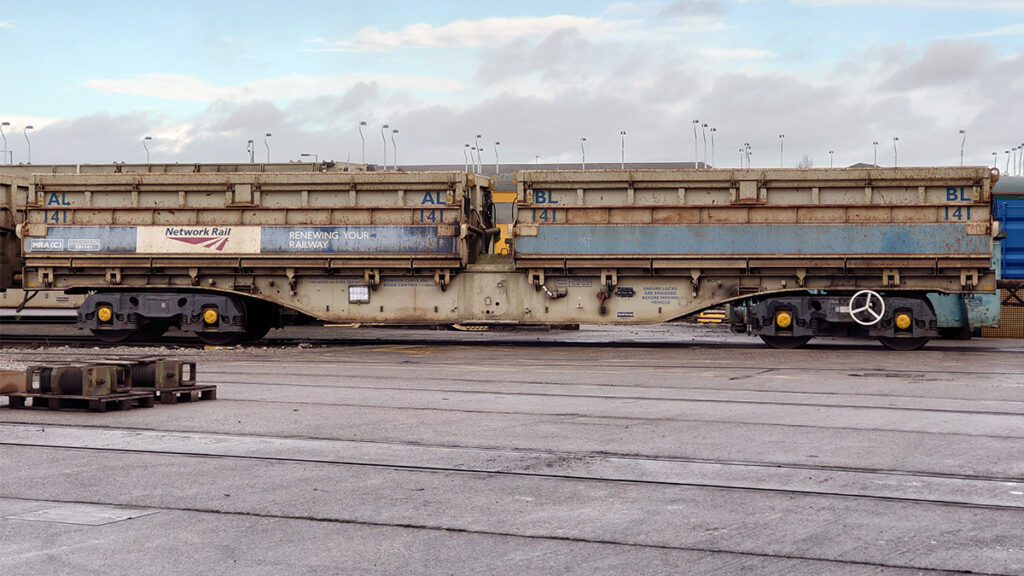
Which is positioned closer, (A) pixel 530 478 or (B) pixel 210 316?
(A) pixel 530 478

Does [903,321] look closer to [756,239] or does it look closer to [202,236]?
[756,239]

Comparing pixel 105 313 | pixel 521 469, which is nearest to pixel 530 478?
pixel 521 469

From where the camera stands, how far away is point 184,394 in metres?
12.0

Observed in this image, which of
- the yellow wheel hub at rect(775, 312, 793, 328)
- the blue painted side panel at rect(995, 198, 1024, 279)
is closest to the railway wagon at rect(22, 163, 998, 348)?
the yellow wheel hub at rect(775, 312, 793, 328)

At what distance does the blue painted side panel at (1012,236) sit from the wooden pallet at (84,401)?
1795cm

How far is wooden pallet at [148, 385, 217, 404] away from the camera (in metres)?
11.9

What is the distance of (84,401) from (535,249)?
1061 centimetres

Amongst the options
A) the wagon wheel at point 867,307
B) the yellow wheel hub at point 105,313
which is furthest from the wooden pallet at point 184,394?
the wagon wheel at point 867,307

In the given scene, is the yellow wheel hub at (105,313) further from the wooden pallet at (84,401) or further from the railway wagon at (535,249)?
the wooden pallet at (84,401)

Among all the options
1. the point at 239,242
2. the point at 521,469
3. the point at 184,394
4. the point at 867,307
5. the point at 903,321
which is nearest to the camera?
the point at 521,469

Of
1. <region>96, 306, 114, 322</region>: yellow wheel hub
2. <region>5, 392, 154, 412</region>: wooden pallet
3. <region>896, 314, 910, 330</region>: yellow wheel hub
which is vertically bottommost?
<region>5, 392, 154, 412</region>: wooden pallet

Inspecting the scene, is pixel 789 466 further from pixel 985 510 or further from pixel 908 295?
pixel 908 295

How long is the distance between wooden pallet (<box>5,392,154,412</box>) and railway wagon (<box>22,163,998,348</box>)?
370 inches

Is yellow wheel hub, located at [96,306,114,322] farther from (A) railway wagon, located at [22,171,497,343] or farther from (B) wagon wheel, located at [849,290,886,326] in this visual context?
(B) wagon wheel, located at [849,290,886,326]
